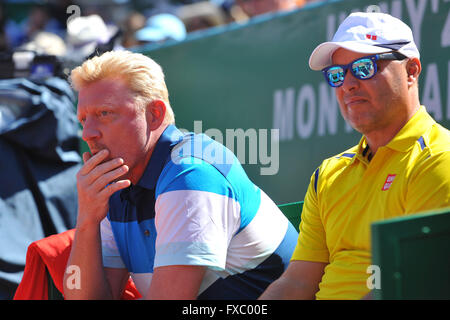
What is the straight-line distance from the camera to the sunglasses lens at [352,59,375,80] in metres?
2.43

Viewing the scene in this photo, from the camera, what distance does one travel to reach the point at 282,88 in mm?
4777

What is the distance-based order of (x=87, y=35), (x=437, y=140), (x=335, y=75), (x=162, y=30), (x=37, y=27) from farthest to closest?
(x=37, y=27), (x=162, y=30), (x=87, y=35), (x=335, y=75), (x=437, y=140)

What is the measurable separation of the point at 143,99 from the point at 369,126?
0.91 m

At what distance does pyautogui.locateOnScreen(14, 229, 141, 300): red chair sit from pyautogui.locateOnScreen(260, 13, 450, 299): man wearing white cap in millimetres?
927

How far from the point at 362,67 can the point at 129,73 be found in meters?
0.93

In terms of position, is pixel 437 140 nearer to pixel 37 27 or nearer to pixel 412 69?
A: pixel 412 69

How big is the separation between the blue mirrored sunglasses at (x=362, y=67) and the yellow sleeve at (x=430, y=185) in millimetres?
414

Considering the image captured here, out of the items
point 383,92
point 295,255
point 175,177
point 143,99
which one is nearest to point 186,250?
point 175,177

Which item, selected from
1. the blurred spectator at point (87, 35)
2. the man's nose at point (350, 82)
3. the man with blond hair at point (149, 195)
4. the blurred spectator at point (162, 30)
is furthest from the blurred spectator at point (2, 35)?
the man's nose at point (350, 82)

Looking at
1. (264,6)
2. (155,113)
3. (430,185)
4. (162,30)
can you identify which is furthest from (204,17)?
(430,185)

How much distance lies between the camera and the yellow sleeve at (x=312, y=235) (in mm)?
2590

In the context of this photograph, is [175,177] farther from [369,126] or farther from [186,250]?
[369,126]

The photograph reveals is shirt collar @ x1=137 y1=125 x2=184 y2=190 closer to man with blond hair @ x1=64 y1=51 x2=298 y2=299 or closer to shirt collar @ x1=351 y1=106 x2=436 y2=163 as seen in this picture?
man with blond hair @ x1=64 y1=51 x2=298 y2=299

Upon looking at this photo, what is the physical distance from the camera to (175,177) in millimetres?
2529
